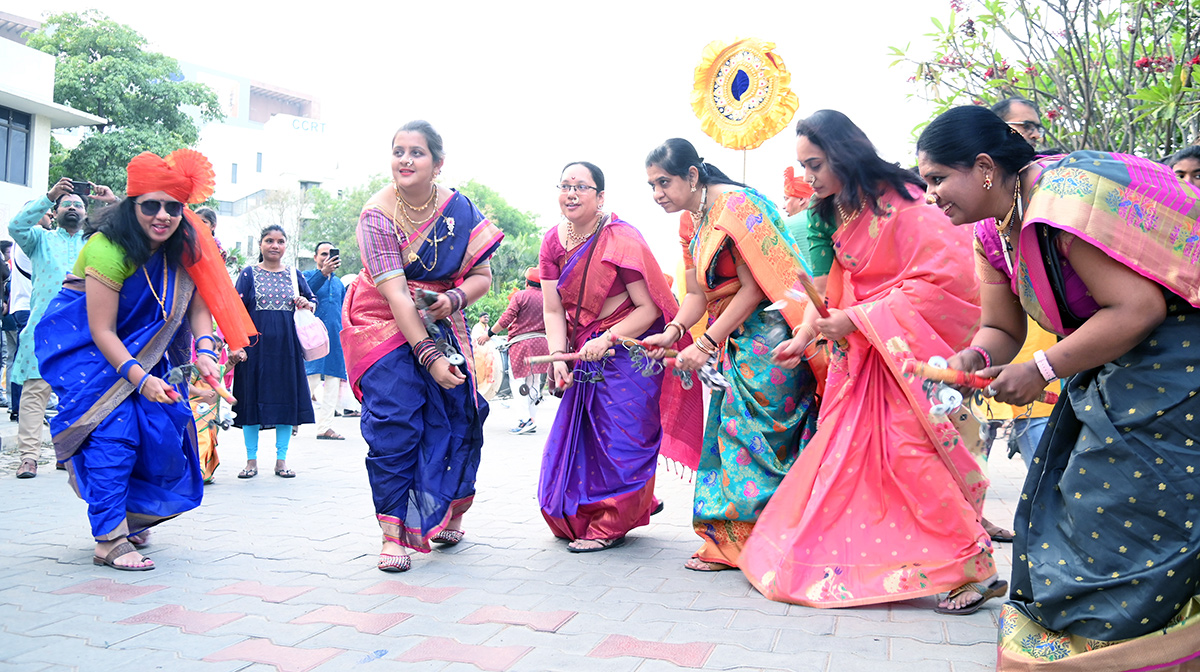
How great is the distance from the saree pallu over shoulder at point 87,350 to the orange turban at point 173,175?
0.34 m

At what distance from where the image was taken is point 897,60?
6.89m

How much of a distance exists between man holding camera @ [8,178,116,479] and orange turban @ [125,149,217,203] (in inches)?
112

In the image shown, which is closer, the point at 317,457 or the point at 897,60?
the point at 897,60

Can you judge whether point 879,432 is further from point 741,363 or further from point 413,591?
point 413,591

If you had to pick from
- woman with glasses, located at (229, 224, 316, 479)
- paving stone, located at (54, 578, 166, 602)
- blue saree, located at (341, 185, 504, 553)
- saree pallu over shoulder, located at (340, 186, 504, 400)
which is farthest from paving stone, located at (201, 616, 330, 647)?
woman with glasses, located at (229, 224, 316, 479)

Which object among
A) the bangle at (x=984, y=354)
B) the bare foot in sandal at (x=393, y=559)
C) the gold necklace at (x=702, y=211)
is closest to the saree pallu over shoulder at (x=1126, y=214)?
the bangle at (x=984, y=354)

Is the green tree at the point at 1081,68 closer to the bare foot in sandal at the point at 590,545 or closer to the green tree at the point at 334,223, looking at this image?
the bare foot in sandal at the point at 590,545

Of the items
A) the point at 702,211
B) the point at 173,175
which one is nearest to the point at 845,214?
the point at 702,211

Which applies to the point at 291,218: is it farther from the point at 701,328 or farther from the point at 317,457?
the point at 701,328

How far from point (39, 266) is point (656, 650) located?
20.9ft

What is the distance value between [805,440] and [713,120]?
170cm

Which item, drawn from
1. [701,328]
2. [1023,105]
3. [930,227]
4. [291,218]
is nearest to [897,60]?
[1023,105]

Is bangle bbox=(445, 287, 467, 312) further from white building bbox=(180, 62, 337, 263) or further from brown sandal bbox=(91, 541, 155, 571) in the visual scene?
white building bbox=(180, 62, 337, 263)

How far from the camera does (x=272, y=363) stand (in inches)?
276
